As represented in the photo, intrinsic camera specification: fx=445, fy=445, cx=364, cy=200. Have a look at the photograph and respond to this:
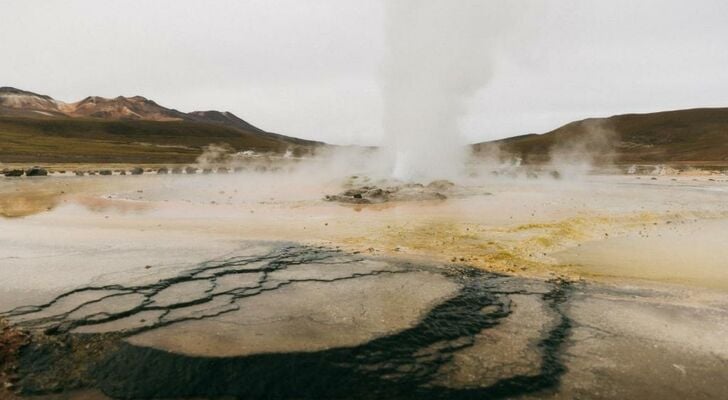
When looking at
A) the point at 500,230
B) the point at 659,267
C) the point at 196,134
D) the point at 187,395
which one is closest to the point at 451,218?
the point at 500,230

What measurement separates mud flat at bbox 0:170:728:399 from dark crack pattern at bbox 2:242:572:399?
0.08 feet

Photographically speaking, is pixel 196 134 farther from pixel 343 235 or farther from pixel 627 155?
pixel 343 235

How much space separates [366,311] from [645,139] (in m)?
133

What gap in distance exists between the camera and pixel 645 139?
116 metres

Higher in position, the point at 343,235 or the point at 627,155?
the point at 627,155

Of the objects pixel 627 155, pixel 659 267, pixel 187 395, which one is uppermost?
pixel 627 155

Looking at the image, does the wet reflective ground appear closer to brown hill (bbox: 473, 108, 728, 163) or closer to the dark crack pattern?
the dark crack pattern

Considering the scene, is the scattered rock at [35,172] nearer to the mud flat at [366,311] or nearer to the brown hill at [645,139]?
A: the mud flat at [366,311]

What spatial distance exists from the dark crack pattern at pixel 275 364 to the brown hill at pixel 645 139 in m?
93.0

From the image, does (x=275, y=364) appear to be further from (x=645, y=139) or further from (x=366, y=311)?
(x=645, y=139)

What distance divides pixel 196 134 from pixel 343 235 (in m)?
150

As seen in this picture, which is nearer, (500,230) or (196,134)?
(500,230)

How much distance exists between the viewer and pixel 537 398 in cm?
457

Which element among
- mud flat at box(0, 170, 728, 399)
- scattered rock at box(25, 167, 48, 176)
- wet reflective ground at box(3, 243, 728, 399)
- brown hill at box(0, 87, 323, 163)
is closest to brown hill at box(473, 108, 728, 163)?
brown hill at box(0, 87, 323, 163)
